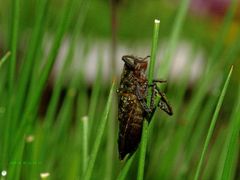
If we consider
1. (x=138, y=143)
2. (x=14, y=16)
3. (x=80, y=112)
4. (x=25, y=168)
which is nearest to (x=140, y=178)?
(x=138, y=143)

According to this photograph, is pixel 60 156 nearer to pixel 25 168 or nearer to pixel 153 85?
pixel 25 168

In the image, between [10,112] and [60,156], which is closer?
[10,112]

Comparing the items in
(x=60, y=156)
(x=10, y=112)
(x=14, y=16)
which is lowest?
(x=60, y=156)

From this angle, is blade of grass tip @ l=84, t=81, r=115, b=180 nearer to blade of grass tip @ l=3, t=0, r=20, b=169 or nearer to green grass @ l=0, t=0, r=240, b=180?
green grass @ l=0, t=0, r=240, b=180

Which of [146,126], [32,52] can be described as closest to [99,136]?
[146,126]

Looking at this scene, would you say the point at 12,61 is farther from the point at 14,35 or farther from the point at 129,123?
the point at 129,123

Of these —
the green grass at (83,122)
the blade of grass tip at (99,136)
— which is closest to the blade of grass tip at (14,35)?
the green grass at (83,122)

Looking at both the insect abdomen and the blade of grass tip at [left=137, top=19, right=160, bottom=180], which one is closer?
the blade of grass tip at [left=137, top=19, right=160, bottom=180]

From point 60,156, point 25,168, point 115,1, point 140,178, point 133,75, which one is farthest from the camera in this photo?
point 115,1

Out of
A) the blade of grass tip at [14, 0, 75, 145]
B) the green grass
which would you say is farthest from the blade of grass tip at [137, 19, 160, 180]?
the blade of grass tip at [14, 0, 75, 145]

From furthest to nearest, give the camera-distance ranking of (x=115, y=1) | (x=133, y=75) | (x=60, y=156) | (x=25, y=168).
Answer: (x=115, y=1) → (x=60, y=156) → (x=25, y=168) → (x=133, y=75)
